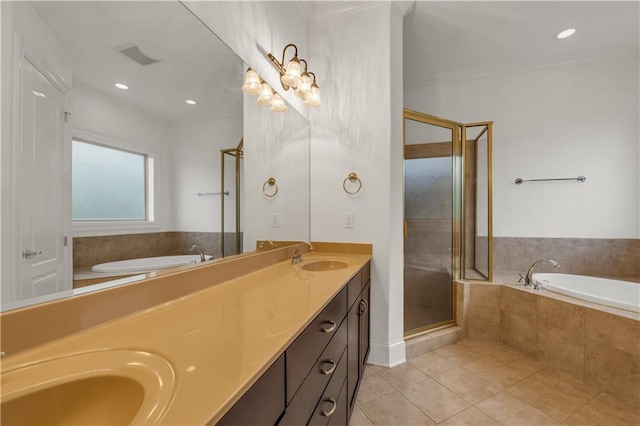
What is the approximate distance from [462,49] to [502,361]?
2.81 m

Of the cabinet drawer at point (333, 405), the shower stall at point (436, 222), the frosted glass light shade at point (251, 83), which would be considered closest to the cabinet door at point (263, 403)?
the cabinet drawer at point (333, 405)

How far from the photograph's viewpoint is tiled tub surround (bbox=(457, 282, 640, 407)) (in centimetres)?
162

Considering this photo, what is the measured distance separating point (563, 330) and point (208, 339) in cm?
246

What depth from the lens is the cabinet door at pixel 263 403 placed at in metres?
0.45

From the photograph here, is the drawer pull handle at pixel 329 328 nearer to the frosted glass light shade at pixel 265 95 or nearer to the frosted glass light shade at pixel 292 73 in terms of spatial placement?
the frosted glass light shade at pixel 265 95

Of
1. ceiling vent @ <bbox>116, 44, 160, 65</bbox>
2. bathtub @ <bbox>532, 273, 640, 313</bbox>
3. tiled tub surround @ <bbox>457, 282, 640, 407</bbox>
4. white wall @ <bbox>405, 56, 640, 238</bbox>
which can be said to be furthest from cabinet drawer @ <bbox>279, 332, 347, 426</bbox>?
white wall @ <bbox>405, 56, 640, 238</bbox>

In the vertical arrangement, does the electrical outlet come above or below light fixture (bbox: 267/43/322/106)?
below

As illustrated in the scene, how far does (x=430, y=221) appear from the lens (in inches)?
99.6

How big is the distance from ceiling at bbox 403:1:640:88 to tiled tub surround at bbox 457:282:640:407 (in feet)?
7.43

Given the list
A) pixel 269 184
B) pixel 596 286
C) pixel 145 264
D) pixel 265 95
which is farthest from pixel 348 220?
pixel 596 286

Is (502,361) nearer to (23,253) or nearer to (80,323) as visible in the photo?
(80,323)

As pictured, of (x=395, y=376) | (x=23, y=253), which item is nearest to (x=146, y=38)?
(x=23, y=253)

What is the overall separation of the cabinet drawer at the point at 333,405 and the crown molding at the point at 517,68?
3.16 m

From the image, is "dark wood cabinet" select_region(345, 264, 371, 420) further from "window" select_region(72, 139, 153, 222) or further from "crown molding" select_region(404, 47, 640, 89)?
"crown molding" select_region(404, 47, 640, 89)
